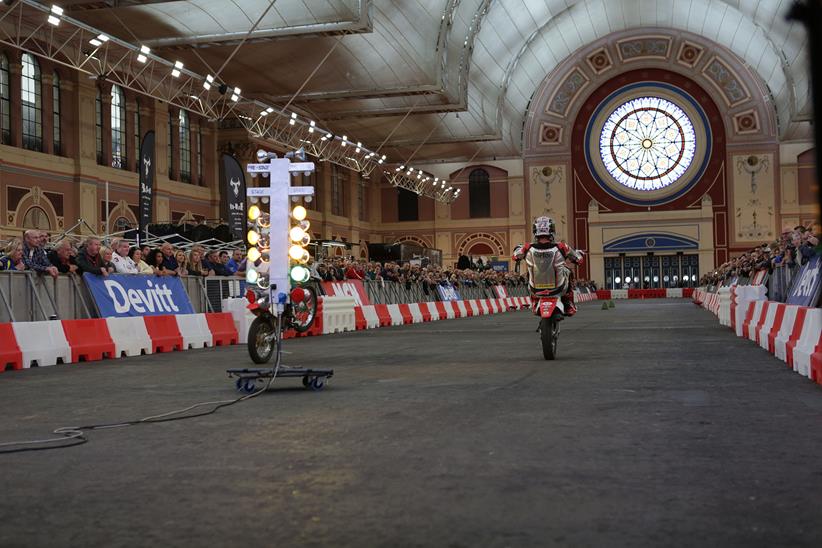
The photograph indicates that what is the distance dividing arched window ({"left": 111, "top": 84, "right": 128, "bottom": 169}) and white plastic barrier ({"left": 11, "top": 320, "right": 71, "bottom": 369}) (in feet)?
78.6

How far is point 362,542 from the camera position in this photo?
3.51m

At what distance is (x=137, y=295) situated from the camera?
55.8 feet

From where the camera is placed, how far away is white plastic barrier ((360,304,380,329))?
27.1 metres

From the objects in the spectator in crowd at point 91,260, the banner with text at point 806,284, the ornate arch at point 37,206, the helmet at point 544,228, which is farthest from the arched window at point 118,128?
the banner with text at point 806,284

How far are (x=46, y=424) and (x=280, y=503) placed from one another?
3565 millimetres

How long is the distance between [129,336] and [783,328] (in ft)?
33.0

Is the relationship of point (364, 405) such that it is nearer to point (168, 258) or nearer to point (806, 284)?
point (806, 284)

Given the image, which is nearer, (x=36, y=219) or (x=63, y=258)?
(x=63, y=258)

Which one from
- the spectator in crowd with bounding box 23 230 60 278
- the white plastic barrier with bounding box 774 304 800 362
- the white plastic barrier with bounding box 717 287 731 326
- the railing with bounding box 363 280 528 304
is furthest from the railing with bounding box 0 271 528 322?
the white plastic barrier with bounding box 717 287 731 326

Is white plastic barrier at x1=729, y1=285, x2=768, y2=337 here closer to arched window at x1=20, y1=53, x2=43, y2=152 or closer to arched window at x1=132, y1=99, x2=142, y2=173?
arched window at x1=20, y1=53, x2=43, y2=152

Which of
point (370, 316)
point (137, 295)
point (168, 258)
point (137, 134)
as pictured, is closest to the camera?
point (137, 295)

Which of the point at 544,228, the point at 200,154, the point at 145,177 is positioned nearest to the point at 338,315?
the point at 145,177

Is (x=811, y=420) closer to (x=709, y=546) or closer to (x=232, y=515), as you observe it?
(x=709, y=546)

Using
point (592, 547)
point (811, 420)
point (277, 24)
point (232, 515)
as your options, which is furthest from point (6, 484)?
point (277, 24)
